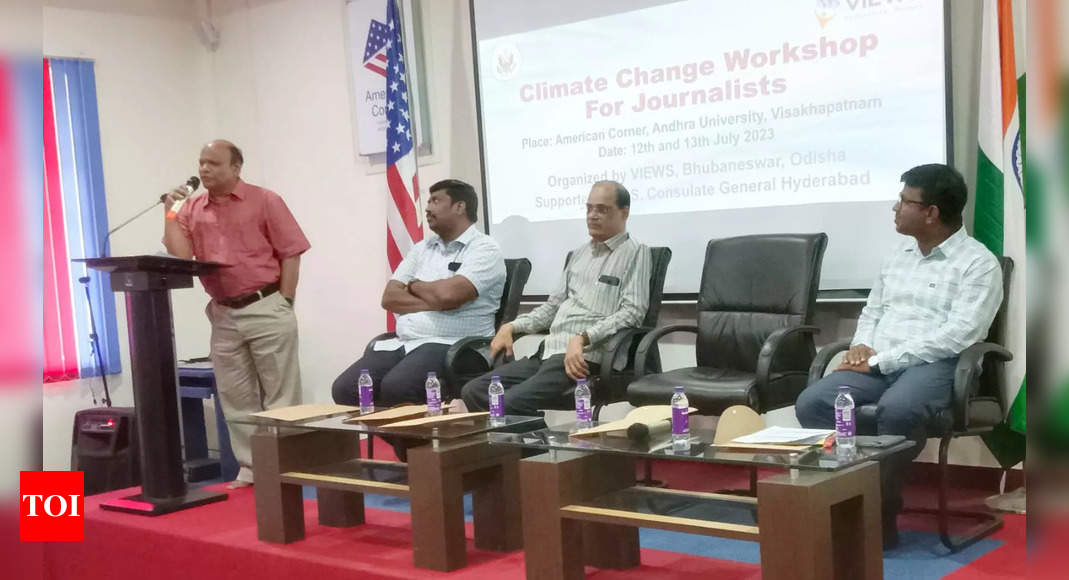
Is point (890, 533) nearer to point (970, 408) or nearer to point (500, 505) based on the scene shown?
point (970, 408)

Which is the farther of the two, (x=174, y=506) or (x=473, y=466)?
(x=174, y=506)

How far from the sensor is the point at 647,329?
12.2ft

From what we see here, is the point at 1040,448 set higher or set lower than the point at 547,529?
higher

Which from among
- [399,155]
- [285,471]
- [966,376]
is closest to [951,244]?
[966,376]

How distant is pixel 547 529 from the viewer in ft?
8.17

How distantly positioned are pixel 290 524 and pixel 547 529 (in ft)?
3.52

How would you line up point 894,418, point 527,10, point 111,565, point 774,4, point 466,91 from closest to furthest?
point 894,418, point 111,565, point 774,4, point 527,10, point 466,91

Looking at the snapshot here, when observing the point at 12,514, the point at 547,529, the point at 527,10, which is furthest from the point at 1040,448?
the point at 527,10

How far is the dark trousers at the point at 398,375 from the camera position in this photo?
3.95 m

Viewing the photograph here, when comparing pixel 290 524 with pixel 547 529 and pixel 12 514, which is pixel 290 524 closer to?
pixel 547 529

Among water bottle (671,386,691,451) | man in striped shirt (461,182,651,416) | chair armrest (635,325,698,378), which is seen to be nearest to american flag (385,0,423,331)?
man in striped shirt (461,182,651,416)

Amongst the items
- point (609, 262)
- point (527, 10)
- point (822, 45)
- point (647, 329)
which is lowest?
point (647, 329)

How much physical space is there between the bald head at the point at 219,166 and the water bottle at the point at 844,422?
2838mm

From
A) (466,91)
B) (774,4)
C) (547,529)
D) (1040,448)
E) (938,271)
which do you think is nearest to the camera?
(1040,448)
